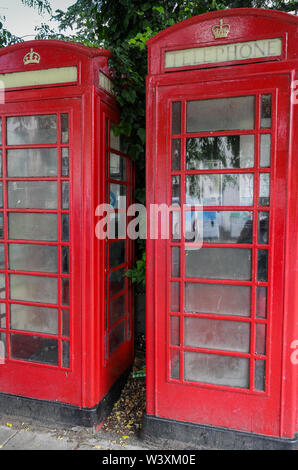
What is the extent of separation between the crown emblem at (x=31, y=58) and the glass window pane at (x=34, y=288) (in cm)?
173

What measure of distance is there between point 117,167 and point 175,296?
4.34ft

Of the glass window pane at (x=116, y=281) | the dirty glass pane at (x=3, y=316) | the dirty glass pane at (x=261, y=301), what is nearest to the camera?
the dirty glass pane at (x=261, y=301)

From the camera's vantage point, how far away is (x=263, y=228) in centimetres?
237

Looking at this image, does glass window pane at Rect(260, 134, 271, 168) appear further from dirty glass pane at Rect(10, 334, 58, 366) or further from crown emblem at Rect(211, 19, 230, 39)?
dirty glass pane at Rect(10, 334, 58, 366)

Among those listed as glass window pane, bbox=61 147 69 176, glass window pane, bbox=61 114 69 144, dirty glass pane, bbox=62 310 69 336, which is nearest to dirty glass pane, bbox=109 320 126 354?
dirty glass pane, bbox=62 310 69 336

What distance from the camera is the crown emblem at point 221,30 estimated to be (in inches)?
91.7

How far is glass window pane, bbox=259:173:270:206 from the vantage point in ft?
7.65

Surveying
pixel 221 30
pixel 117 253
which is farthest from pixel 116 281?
pixel 221 30

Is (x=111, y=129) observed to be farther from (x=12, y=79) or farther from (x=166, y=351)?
(x=166, y=351)

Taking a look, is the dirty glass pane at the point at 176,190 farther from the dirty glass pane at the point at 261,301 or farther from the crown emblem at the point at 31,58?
the crown emblem at the point at 31,58

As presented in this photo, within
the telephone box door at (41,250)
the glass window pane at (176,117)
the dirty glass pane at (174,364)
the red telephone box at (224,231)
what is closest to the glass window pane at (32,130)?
the telephone box door at (41,250)

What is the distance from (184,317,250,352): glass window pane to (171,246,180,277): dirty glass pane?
0.36 meters
